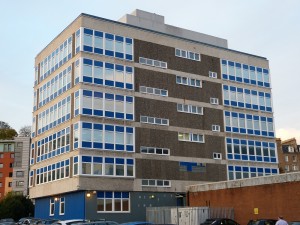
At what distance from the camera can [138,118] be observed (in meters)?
51.1


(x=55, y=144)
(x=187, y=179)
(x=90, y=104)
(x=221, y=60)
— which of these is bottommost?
(x=187, y=179)

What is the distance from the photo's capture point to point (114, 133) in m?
49.1

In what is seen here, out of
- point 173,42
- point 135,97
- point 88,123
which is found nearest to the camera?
point 88,123

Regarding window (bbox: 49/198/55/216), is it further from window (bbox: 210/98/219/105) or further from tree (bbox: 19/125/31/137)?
tree (bbox: 19/125/31/137)

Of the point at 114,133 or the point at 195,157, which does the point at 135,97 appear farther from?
the point at 195,157

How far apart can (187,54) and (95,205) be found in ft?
73.6

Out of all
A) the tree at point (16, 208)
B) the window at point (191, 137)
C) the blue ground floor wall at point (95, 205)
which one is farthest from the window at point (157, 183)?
the tree at point (16, 208)

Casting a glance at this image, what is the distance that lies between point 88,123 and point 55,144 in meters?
6.85

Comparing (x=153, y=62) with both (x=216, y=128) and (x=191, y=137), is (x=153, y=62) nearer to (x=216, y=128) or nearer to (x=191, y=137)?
(x=191, y=137)

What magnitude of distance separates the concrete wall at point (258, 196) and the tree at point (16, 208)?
3012cm

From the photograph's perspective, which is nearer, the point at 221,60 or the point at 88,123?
the point at 88,123

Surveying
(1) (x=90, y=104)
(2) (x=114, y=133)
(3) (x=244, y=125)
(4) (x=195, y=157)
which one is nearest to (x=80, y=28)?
(1) (x=90, y=104)

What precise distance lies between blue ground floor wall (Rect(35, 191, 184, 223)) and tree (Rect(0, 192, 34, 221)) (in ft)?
41.8

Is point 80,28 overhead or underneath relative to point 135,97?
overhead
